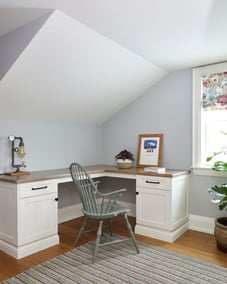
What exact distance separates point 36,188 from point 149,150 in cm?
179

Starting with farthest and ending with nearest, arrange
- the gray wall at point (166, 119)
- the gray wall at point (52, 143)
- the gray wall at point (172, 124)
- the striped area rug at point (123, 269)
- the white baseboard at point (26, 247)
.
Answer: the gray wall at point (166, 119) < the gray wall at point (172, 124) < the gray wall at point (52, 143) < the white baseboard at point (26, 247) < the striped area rug at point (123, 269)

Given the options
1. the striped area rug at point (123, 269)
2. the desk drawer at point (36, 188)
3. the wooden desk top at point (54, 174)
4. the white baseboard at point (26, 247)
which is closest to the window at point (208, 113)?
the wooden desk top at point (54, 174)

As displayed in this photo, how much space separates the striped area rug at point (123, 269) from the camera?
2070 millimetres

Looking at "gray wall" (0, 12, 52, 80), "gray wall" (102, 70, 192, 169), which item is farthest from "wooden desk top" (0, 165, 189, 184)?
"gray wall" (0, 12, 52, 80)

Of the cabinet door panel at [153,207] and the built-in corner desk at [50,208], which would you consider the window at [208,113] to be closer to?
the built-in corner desk at [50,208]

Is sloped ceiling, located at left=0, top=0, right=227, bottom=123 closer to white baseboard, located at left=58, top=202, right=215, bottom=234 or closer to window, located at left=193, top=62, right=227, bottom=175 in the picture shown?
window, located at left=193, top=62, right=227, bottom=175

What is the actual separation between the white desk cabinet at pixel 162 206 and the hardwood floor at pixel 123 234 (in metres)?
0.10

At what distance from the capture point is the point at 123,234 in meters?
3.13

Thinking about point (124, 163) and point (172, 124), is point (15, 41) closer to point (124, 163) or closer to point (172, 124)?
point (124, 163)

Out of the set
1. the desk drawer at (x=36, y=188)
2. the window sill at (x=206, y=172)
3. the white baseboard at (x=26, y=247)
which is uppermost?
the window sill at (x=206, y=172)

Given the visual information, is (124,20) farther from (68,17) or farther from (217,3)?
(217,3)

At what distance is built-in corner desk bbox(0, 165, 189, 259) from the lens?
8.20ft

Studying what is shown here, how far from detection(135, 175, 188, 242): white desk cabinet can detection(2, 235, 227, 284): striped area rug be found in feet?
1.16

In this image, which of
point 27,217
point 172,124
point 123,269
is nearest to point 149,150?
point 172,124
